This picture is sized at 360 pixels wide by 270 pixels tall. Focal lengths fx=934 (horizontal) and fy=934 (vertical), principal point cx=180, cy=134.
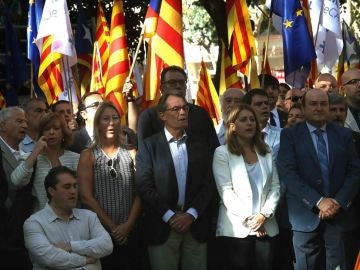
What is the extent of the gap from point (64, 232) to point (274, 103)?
404cm

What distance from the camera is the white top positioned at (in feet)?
26.7

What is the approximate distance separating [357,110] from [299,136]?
167 centimetres

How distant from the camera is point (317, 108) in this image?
28.5 feet

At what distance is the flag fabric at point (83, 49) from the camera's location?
14.3 meters

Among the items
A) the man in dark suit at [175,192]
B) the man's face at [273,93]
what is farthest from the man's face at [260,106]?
the man's face at [273,93]

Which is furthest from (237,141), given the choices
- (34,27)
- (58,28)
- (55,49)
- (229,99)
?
(34,27)

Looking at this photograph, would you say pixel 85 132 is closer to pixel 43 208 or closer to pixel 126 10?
pixel 43 208

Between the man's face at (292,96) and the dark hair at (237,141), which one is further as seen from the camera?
the man's face at (292,96)

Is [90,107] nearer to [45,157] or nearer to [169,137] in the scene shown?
[45,157]

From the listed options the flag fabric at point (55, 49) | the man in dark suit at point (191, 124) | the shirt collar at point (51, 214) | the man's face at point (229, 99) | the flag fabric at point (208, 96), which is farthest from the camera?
the flag fabric at point (208, 96)

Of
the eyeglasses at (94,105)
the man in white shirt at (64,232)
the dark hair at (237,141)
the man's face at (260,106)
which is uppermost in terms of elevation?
the eyeglasses at (94,105)

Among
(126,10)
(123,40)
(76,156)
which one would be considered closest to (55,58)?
(123,40)

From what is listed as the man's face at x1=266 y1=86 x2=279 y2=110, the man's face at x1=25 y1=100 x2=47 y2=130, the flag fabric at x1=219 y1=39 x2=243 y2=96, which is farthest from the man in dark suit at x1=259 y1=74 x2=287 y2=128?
the man's face at x1=25 y1=100 x2=47 y2=130

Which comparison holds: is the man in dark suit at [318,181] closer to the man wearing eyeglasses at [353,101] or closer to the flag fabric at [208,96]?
the man wearing eyeglasses at [353,101]
